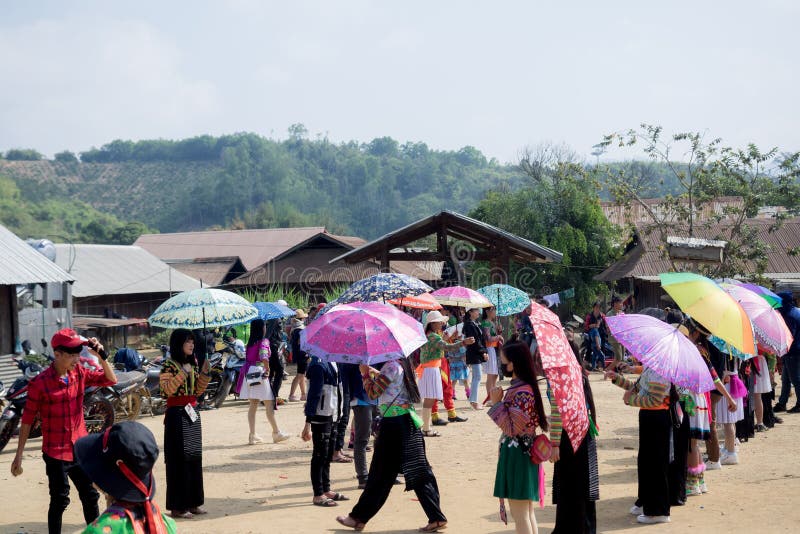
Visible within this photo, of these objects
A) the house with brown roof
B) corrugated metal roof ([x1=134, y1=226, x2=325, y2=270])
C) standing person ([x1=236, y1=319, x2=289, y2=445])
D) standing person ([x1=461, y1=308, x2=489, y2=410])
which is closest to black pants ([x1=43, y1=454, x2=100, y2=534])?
standing person ([x1=236, y1=319, x2=289, y2=445])

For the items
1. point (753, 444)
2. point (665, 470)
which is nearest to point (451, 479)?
point (665, 470)

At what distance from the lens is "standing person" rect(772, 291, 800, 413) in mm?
12633

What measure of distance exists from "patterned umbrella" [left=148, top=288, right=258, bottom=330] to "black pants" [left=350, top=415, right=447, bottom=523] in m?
3.26

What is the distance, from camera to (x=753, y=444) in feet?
34.5

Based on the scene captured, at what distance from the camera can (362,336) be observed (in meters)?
6.91

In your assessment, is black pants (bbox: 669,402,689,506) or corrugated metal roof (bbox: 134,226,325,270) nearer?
black pants (bbox: 669,402,689,506)

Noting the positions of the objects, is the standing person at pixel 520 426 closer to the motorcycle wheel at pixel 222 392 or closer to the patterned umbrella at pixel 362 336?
the patterned umbrella at pixel 362 336

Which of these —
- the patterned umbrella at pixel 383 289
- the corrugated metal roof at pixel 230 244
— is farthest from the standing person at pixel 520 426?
the corrugated metal roof at pixel 230 244

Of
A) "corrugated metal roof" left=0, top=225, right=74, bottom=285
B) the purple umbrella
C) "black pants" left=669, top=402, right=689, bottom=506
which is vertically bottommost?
"black pants" left=669, top=402, right=689, bottom=506

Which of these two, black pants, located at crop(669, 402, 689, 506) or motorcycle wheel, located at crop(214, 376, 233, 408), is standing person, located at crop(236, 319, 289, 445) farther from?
black pants, located at crop(669, 402, 689, 506)

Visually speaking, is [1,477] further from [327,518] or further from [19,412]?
[327,518]

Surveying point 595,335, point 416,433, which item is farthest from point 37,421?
point 595,335

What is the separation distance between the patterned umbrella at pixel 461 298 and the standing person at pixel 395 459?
7380 millimetres

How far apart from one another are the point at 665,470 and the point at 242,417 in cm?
833
